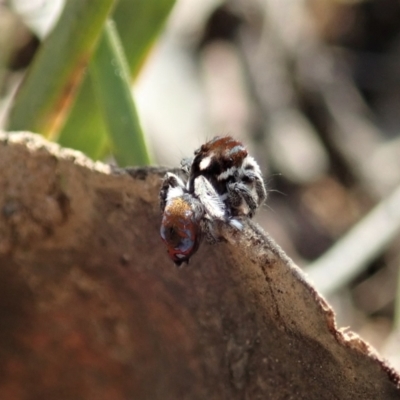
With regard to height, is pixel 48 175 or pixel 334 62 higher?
pixel 334 62

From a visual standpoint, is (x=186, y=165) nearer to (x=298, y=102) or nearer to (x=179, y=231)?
(x=179, y=231)

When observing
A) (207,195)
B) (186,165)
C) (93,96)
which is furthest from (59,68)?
(207,195)

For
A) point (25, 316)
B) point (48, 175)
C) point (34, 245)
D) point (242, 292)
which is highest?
point (242, 292)

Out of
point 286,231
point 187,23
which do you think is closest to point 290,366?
point 286,231

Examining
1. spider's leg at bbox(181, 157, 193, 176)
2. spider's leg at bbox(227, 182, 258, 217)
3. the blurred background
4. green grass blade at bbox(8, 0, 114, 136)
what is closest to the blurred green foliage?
green grass blade at bbox(8, 0, 114, 136)

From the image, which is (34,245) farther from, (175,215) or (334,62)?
(334,62)

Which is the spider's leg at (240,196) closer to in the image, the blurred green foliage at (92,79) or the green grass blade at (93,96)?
the blurred green foliage at (92,79)
